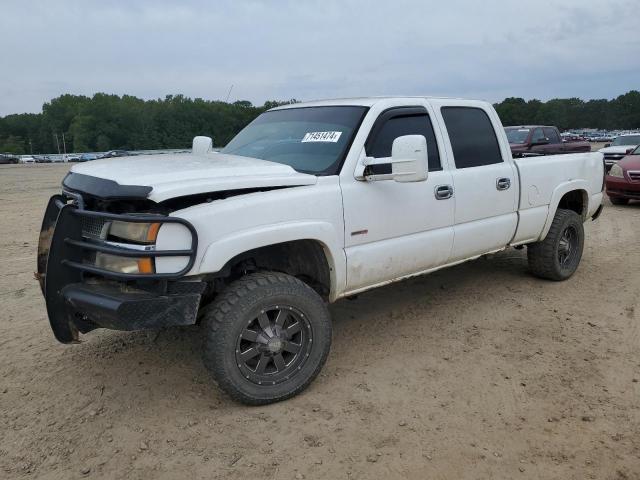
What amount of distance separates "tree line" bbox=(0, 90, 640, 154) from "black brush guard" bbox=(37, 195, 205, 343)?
81.2 meters

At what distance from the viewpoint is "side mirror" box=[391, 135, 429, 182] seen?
3334 millimetres

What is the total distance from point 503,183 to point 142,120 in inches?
→ 4090

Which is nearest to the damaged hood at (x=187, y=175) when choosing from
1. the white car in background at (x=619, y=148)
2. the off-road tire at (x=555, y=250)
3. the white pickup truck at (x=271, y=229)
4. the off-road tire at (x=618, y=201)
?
the white pickup truck at (x=271, y=229)

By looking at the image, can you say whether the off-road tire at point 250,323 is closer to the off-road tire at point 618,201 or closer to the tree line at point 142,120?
the off-road tire at point 618,201

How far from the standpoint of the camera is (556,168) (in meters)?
5.34

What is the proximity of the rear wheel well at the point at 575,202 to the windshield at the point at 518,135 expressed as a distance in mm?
9817

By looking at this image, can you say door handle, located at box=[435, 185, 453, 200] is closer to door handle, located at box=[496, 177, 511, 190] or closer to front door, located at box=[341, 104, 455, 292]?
front door, located at box=[341, 104, 455, 292]

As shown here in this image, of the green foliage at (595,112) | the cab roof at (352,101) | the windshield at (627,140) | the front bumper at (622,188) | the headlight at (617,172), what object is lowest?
the front bumper at (622,188)

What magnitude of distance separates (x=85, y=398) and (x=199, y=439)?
0.95 metres

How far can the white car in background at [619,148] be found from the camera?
15636mm

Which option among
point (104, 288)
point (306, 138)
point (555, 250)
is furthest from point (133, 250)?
point (555, 250)

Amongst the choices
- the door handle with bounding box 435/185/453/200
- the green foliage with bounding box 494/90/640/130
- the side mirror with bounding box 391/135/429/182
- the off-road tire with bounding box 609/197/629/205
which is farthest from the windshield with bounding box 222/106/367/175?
the green foliage with bounding box 494/90/640/130

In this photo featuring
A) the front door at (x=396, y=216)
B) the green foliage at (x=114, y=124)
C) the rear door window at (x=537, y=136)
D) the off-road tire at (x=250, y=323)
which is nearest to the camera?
the off-road tire at (x=250, y=323)

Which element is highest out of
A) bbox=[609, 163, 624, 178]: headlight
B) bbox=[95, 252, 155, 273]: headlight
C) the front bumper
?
bbox=[95, 252, 155, 273]: headlight
